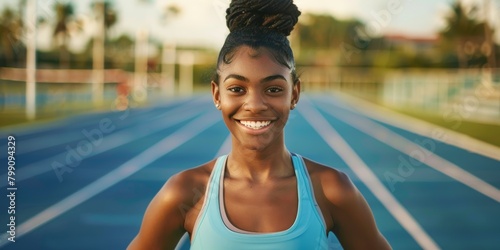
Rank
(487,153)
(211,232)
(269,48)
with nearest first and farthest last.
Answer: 1. (211,232)
2. (269,48)
3. (487,153)

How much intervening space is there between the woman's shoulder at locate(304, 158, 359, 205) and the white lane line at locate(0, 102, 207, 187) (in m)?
8.83

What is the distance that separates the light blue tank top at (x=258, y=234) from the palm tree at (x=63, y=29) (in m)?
51.0

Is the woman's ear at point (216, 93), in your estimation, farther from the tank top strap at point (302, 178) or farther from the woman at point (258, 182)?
the tank top strap at point (302, 178)

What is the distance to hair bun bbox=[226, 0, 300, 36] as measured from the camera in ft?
6.18

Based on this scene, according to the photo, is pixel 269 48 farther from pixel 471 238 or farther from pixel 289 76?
pixel 471 238

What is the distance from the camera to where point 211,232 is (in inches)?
68.8

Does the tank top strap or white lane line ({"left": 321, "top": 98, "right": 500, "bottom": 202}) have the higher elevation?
the tank top strap

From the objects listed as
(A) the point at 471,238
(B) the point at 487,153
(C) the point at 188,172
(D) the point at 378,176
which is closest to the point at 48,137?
(D) the point at 378,176

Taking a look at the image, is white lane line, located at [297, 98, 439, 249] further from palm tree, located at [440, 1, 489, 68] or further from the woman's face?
palm tree, located at [440, 1, 489, 68]

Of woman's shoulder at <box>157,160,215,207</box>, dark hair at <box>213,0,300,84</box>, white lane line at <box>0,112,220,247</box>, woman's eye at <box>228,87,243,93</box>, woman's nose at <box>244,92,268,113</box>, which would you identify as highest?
dark hair at <box>213,0,300,84</box>

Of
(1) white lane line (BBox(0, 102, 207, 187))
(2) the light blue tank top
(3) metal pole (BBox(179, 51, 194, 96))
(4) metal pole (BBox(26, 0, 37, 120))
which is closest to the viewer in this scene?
(2) the light blue tank top

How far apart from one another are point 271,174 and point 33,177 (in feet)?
31.8

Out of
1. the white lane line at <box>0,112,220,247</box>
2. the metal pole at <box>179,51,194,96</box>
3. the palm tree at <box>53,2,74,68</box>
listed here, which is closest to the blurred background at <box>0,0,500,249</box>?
the white lane line at <box>0,112,220,247</box>

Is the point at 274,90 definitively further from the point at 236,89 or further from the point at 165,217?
the point at 165,217
